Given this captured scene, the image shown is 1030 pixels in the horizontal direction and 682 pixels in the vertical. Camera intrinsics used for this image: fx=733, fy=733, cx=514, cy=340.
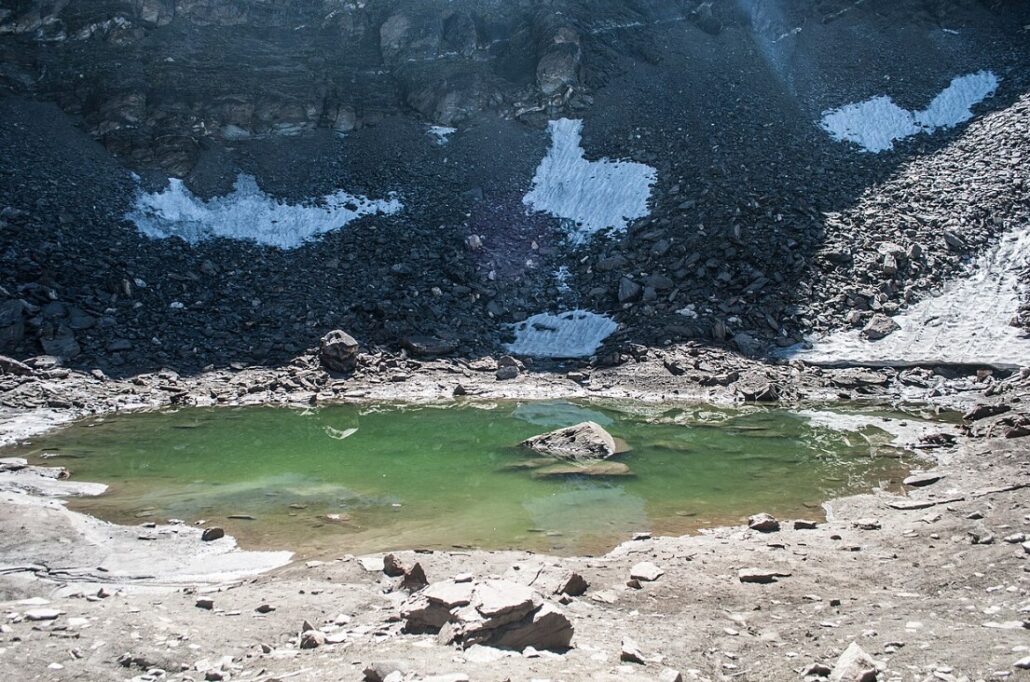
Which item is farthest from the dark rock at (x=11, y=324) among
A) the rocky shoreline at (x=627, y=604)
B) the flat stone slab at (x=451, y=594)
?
the flat stone slab at (x=451, y=594)

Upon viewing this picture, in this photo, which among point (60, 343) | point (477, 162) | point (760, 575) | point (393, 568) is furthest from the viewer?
point (477, 162)

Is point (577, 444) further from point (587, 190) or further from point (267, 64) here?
point (267, 64)

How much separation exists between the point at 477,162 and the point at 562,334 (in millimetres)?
13279

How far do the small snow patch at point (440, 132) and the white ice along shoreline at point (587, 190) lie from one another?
18.3ft

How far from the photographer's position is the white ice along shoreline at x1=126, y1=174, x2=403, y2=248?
31292 millimetres

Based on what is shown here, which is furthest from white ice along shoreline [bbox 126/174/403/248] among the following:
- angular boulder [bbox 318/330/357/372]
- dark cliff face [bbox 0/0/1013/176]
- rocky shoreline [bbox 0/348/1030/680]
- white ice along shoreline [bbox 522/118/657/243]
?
rocky shoreline [bbox 0/348/1030/680]

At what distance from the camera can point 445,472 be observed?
14.6m

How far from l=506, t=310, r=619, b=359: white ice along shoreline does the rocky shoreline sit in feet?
47.0

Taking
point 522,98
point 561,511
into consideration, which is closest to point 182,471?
point 561,511

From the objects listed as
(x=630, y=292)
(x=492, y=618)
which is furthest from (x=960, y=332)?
(x=492, y=618)

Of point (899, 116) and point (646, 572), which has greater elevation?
point (899, 116)

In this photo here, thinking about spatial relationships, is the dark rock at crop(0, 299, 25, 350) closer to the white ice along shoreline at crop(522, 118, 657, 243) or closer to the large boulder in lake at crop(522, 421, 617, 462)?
the large boulder in lake at crop(522, 421, 617, 462)

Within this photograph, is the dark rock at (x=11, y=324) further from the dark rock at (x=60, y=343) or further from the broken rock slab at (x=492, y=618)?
the broken rock slab at (x=492, y=618)

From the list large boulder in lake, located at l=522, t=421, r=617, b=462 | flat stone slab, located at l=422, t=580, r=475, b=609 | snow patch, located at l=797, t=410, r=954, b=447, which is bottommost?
snow patch, located at l=797, t=410, r=954, b=447
